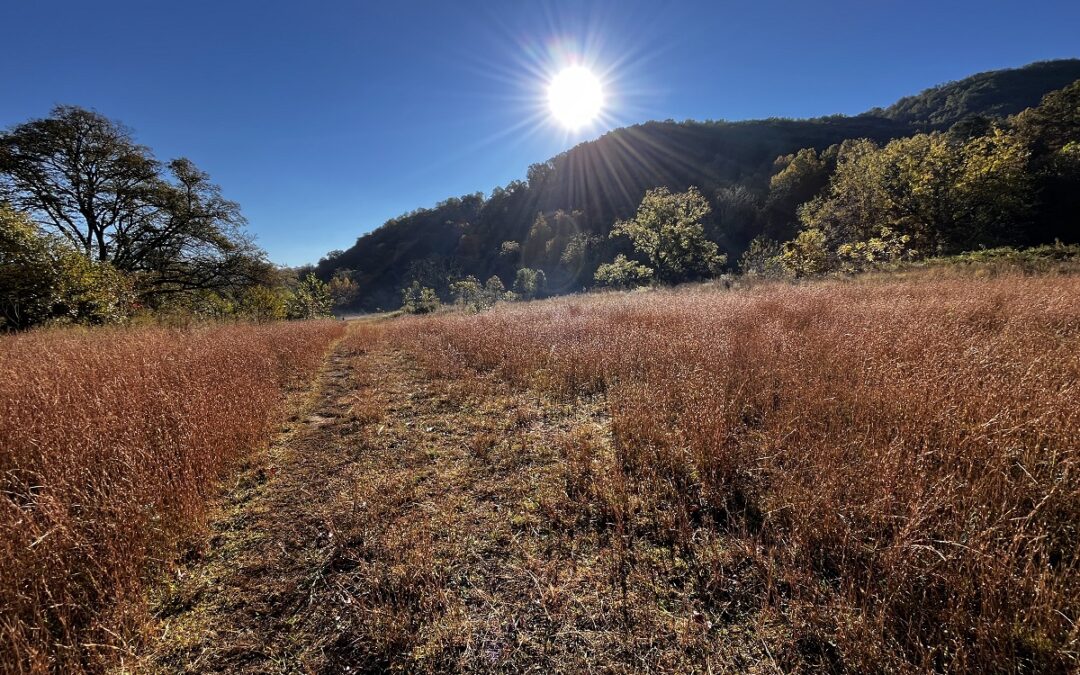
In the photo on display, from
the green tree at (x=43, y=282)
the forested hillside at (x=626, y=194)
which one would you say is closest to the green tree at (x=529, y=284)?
the forested hillside at (x=626, y=194)

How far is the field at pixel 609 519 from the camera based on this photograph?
1.41 m

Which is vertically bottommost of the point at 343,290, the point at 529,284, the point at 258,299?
the point at 529,284

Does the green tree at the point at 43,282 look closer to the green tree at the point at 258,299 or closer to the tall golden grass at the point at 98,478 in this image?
the tall golden grass at the point at 98,478

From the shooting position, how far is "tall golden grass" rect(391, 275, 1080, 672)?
1307mm

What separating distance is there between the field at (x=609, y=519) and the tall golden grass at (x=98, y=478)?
0.07 feet

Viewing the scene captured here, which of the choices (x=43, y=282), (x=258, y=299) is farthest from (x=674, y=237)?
(x=43, y=282)

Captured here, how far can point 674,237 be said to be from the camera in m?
24.2

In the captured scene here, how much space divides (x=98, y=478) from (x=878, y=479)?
188 inches

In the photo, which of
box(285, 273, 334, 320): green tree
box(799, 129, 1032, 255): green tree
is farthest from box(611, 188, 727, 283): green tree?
box(285, 273, 334, 320): green tree

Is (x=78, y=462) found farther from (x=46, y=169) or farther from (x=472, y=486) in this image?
(x=46, y=169)

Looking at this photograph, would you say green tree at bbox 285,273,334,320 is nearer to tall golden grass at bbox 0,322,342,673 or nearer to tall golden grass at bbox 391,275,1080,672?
tall golden grass at bbox 0,322,342,673

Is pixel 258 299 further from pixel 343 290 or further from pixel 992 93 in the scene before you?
pixel 992 93

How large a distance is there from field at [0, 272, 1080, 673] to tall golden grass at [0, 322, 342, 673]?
2 cm

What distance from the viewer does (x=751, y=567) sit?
5.70ft
